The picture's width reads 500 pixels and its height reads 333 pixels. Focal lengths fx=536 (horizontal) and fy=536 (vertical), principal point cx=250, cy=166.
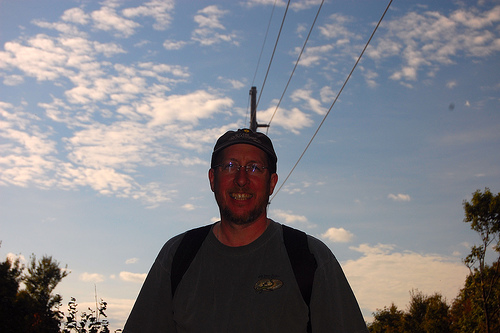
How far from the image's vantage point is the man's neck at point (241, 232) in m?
3.95

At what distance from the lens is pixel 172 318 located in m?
3.83

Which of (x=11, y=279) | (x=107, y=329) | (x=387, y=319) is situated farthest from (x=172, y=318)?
(x=387, y=319)

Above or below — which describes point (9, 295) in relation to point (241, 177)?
above

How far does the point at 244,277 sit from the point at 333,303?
642 mm

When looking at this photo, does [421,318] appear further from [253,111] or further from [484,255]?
[253,111]

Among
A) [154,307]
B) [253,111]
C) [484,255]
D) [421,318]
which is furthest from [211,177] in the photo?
[421,318]

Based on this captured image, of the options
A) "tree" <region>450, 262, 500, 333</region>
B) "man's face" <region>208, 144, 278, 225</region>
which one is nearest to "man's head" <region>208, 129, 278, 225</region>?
"man's face" <region>208, 144, 278, 225</region>

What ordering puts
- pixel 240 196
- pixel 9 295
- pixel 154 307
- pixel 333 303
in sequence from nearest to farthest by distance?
pixel 333 303 < pixel 154 307 < pixel 240 196 < pixel 9 295

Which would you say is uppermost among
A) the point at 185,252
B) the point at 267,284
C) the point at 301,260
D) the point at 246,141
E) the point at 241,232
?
the point at 246,141

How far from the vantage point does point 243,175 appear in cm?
409

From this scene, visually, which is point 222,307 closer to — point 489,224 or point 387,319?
point 489,224

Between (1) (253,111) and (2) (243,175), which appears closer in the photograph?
(2) (243,175)

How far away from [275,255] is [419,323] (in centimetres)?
6031

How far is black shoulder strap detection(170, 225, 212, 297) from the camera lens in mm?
3871
